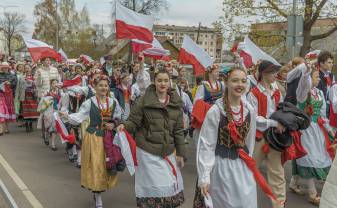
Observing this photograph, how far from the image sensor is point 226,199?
4.29 meters

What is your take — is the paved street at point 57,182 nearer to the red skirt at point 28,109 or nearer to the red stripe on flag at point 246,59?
the red stripe on flag at point 246,59

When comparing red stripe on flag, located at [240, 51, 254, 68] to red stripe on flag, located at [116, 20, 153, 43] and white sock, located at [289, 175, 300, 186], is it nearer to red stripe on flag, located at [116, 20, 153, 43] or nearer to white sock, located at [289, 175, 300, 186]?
red stripe on flag, located at [116, 20, 153, 43]

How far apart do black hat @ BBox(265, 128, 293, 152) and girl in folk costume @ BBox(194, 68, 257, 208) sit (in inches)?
42.0

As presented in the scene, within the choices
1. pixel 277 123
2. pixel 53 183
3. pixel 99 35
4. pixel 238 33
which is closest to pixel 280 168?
pixel 277 123

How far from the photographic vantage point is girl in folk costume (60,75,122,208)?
243 inches

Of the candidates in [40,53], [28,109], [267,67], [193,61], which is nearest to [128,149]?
[267,67]

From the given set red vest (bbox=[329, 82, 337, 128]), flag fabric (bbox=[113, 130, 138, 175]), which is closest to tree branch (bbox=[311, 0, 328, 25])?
red vest (bbox=[329, 82, 337, 128])

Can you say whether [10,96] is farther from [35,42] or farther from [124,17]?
[124,17]

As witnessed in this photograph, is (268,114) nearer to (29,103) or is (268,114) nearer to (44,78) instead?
(44,78)

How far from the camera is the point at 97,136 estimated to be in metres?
6.32

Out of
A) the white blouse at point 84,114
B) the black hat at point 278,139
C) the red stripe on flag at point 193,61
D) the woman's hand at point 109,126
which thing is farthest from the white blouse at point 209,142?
the red stripe on flag at point 193,61

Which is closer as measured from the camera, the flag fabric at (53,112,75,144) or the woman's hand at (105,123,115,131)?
the woman's hand at (105,123,115,131)

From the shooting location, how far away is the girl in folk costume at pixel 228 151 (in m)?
4.26

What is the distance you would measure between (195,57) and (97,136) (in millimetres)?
3919
